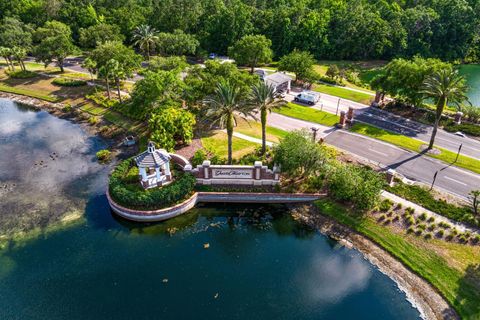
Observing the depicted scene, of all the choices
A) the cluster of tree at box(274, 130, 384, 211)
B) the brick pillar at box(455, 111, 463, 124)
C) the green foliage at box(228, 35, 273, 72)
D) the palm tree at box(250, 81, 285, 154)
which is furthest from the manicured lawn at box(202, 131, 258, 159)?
the brick pillar at box(455, 111, 463, 124)

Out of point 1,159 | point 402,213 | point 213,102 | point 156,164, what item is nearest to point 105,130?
point 1,159

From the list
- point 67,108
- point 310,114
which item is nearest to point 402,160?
point 310,114

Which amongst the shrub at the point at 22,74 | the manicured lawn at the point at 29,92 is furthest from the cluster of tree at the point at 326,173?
the shrub at the point at 22,74

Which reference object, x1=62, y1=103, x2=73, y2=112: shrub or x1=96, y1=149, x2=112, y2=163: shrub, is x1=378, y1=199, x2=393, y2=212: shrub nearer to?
x1=96, y1=149, x2=112, y2=163: shrub

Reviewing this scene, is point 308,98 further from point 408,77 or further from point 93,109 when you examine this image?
point 93,109

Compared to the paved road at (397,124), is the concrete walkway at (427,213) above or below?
below

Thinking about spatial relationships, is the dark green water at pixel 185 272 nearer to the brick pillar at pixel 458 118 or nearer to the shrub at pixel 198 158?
the shrub at pixel 198 158
